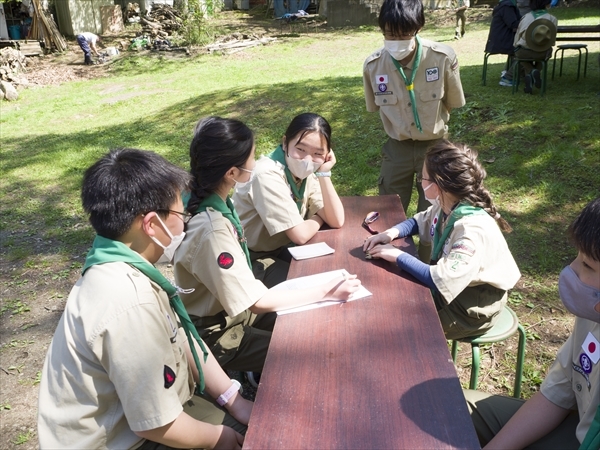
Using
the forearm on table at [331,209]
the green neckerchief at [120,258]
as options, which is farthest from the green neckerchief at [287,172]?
the green neckerchief at [120,258]

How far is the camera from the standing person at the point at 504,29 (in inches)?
307

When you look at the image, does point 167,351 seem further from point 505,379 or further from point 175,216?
point 505,379

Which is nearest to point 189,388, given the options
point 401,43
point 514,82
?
point 401,43

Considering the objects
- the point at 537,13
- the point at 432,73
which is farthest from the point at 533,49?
the point at 432,73

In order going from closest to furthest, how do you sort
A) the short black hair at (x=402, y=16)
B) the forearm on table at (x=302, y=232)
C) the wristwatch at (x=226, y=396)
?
the wristwatch at (x=226, y=396)
the forearm on table at (x=302, y=232)
the short black hair at (x=402, y=16)

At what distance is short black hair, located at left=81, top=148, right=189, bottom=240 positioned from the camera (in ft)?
5.40

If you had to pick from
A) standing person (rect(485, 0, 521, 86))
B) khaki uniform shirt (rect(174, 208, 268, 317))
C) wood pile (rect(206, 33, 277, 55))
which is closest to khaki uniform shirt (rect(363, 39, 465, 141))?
khaki uniform shirt (rect(174, 208, 268, 317))

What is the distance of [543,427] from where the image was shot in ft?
5.90

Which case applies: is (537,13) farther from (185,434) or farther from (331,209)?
(185,434)

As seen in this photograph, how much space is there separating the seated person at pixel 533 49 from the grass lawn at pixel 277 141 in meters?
0.26

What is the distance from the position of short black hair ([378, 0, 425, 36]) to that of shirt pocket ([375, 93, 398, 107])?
442mm

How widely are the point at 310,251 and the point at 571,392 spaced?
1256 mm

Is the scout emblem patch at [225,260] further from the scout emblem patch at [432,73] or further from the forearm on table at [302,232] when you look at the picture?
the scout emblem patch at [432,73]

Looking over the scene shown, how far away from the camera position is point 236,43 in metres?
14.3
